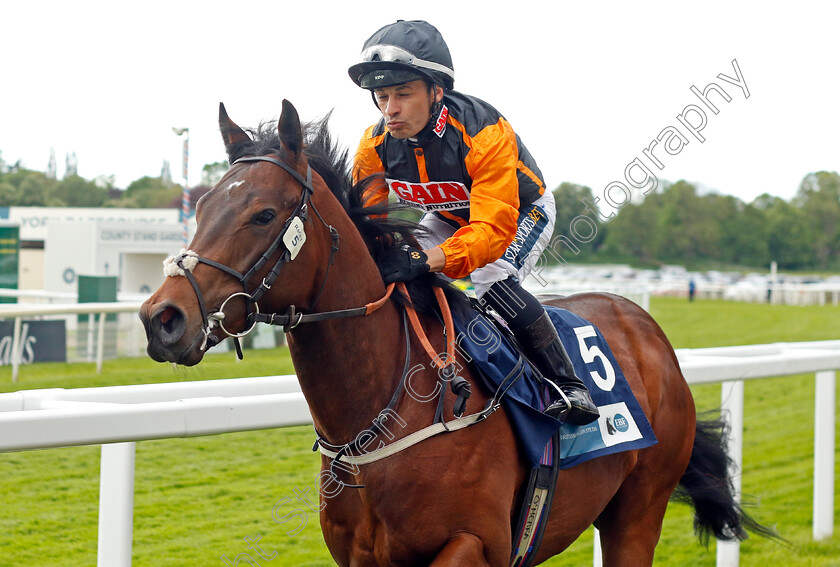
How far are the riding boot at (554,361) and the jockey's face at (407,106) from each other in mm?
714

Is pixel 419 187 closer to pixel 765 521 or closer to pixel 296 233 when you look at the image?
pixel 296 233

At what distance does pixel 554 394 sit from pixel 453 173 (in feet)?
2.48

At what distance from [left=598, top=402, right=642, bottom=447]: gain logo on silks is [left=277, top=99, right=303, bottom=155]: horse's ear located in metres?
1.35

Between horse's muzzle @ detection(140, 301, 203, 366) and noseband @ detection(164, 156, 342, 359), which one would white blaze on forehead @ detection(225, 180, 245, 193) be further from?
horse's muzzle @ detection(140, 301, 203, 366)

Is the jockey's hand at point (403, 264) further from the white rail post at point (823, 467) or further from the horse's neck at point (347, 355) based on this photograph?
the white rail post at point (823, 467)

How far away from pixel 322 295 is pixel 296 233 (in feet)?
0.69

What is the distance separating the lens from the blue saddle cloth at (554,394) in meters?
2.36

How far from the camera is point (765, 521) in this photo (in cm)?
489

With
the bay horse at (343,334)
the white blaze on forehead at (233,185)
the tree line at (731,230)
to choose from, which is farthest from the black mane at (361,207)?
the tree line at (731,230)

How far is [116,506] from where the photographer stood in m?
2.29

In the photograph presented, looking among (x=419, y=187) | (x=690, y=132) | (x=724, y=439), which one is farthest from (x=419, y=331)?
(x=724, y=439)

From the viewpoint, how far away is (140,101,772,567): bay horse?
184 cm

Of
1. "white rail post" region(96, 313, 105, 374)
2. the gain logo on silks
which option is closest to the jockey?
the gain logo on silks

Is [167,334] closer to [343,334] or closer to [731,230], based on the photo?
[343,334]
